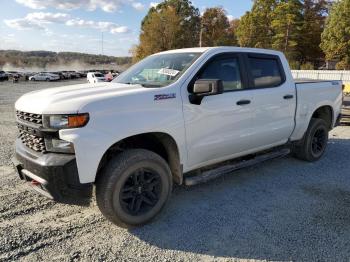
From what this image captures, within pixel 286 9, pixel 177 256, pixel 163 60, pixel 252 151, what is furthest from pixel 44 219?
pixel 286 9

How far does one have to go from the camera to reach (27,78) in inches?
2251

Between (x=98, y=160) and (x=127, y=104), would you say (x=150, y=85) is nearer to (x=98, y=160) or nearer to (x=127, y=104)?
(x=127, y=104)

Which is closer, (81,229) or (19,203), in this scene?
(81,229)

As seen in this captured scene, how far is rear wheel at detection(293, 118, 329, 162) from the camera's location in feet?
20.6

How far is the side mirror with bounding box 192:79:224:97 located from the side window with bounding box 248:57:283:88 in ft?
3.96

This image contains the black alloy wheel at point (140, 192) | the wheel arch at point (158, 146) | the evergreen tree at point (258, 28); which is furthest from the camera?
the evergreen tree at point (258, 28)

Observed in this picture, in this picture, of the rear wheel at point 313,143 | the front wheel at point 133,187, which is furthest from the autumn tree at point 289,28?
the front wheel at point 133,187

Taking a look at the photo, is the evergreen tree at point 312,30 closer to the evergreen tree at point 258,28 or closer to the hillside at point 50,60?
the evergreen tree at point 258,28

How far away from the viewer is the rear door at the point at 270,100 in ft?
16.4

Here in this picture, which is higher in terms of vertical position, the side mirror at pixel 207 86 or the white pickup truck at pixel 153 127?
the side mirror at pixel 207 86

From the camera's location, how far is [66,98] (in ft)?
11.8

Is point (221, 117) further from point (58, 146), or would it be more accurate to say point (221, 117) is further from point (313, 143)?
point (313, 143)

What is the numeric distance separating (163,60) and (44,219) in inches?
95.8

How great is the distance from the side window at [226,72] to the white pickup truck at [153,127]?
0.01 meters
